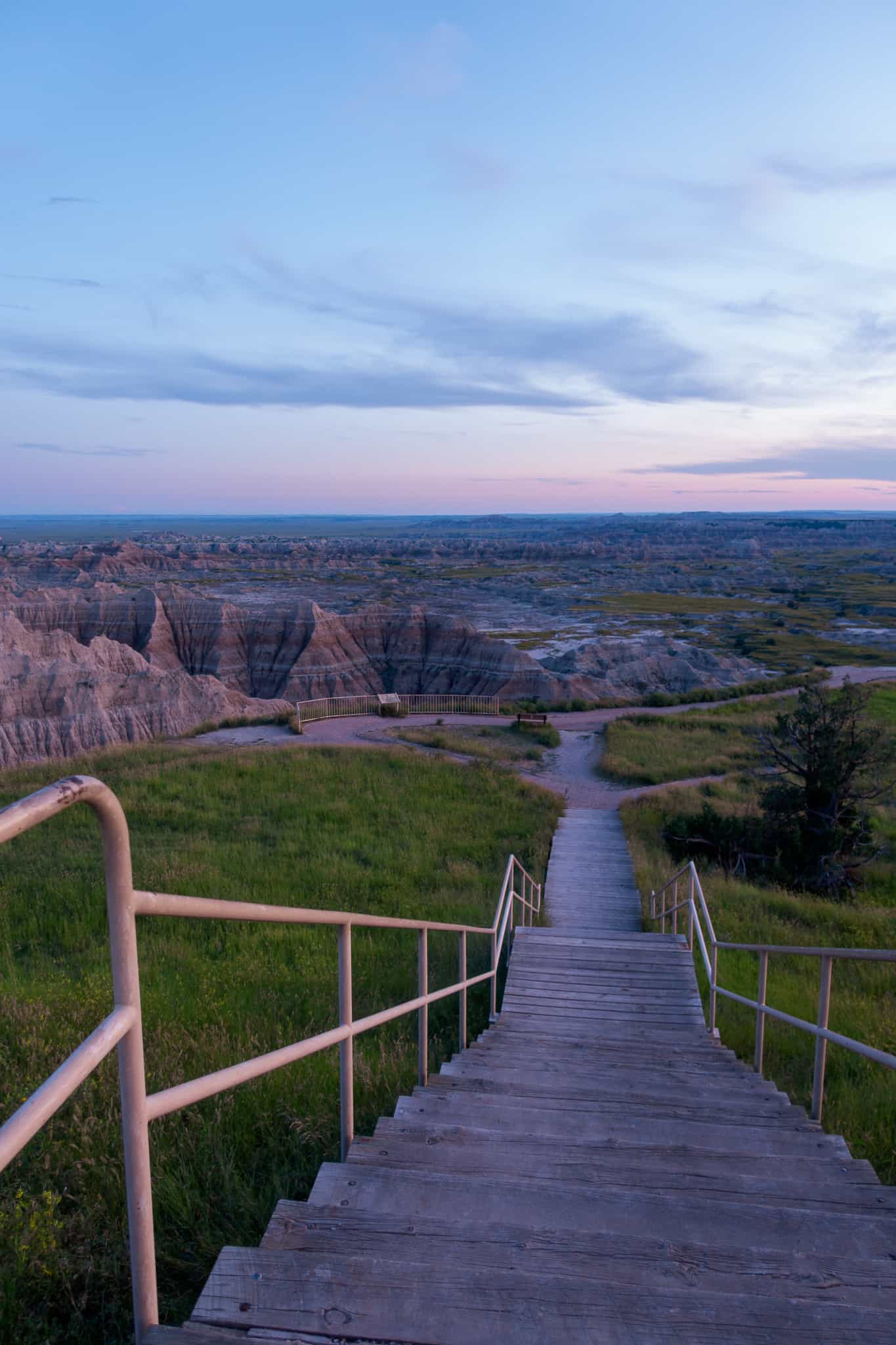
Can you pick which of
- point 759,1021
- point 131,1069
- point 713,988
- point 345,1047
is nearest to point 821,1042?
point 759,1021

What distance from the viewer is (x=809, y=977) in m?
10.0

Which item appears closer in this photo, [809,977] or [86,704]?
[809,977]

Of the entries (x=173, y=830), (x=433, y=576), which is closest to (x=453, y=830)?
(x=173, y=830)

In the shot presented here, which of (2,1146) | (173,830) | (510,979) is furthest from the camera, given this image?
(173,830)

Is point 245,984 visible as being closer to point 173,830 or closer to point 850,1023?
point 850,1023

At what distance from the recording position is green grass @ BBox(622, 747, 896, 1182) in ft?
18.8

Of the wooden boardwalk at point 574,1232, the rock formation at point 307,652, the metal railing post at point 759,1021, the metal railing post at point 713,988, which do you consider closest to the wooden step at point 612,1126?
the wooden boardwalk at point 574,1232

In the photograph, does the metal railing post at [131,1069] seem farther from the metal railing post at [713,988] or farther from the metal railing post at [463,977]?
the metal railing post at [713,988]

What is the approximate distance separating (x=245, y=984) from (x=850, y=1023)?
562cm

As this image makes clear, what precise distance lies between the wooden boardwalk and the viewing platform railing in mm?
24633

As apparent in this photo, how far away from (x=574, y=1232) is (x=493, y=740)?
23557mm

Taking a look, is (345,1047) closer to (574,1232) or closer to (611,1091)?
(574,1232)

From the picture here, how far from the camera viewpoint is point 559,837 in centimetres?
1612

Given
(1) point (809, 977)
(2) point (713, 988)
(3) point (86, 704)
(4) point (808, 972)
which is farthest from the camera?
(3) point (86, 704)
